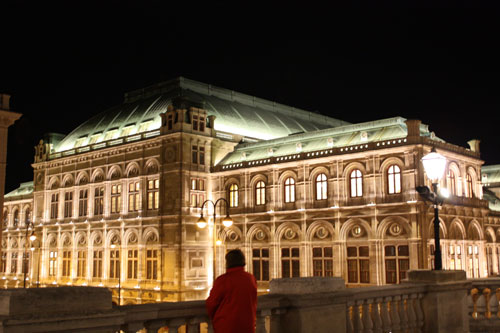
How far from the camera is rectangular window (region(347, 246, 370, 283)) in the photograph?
1585 inches

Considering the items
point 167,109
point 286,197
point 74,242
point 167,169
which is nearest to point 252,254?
point 286,197

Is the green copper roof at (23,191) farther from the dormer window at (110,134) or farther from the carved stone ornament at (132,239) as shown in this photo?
the carved stone ornament at (132,239)

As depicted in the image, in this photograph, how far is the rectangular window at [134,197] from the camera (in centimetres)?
5334

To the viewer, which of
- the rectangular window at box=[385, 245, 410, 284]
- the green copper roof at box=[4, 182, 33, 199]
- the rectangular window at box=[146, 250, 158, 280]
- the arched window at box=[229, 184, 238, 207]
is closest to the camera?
the rectangular window at box=[385, 245, 410, 284]

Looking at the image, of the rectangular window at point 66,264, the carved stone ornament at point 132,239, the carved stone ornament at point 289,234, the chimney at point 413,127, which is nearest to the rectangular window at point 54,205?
the rectangular window at point 66,264

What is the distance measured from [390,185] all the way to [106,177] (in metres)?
29.8

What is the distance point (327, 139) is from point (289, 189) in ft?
16.7

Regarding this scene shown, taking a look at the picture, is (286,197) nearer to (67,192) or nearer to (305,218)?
(305,218)

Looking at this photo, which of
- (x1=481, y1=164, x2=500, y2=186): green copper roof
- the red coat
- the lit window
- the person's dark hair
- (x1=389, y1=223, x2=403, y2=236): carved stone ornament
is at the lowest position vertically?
the red coat

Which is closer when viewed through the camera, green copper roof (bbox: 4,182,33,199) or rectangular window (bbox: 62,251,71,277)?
rectangular window (bbox: 62,251,71,277)

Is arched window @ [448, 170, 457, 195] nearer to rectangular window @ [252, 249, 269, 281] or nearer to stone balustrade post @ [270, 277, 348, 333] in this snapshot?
rectangular window @ [252, 249, 269, 281]

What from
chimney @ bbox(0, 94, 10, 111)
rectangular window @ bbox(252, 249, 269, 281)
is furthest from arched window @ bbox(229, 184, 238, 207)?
chimney @ bbox(0, 94, 10, 111)

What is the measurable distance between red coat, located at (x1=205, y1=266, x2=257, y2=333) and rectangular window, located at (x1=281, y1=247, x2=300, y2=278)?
3808 centimetres

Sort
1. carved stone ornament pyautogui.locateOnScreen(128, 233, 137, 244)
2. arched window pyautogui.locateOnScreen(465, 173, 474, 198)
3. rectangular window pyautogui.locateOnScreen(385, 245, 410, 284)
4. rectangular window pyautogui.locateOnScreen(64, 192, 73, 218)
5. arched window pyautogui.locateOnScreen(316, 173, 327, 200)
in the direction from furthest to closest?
rectangular window pyautogui.locateOnScreen(64, 192, 73, 218) → carved stone ornament pyautogui.locateOnScreen(128, 233, 137, 244) → arched window pyautogui.locateOnScreen(465, 173, 474, 198) → arched window pyautogui.locateOnScreen(316, 173, 327, 200) → rectangular window pyautogui.locateOnScreen(385, 245, 410, 284)
